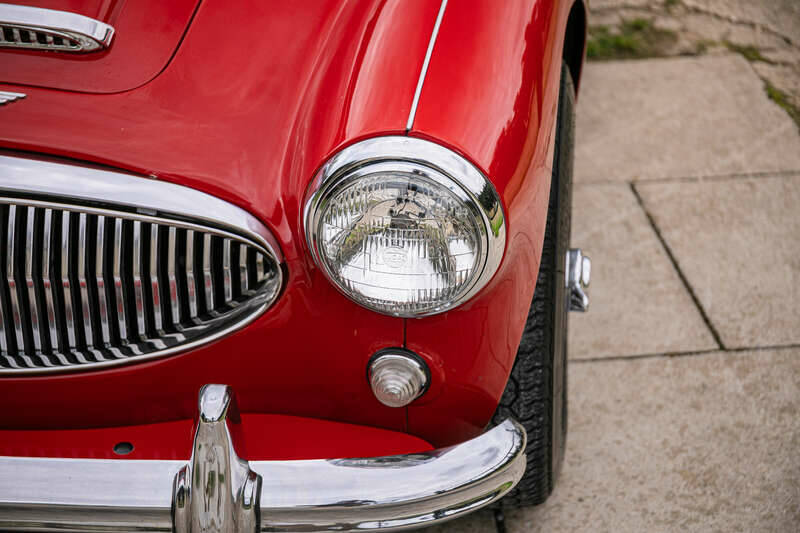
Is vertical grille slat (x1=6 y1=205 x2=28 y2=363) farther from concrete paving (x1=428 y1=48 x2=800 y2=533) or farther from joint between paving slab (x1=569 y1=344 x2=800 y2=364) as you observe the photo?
joint between paving slab (x1=569 y1=344 x2=800 y2=364)

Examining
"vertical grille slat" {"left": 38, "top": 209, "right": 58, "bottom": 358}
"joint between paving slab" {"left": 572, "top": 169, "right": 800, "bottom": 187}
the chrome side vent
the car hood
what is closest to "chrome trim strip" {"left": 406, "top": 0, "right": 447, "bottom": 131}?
the car hood

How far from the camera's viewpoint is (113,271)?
4.67ft

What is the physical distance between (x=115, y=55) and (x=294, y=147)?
15.5 inches

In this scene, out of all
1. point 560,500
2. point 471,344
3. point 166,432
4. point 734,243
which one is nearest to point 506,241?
point 471,344

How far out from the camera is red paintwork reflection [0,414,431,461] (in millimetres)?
1472

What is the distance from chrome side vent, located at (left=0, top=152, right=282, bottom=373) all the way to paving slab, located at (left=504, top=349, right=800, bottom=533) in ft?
3.12

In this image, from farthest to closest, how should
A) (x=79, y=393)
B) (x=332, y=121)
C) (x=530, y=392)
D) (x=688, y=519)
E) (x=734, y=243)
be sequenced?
(x=734, y=243) → (x=688, y=519) → (x=530, y=392) → (x=79, y=393) → (x=332, y=121)

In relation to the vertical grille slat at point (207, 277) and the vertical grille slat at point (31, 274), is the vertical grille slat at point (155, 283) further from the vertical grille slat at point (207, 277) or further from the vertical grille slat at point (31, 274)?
the vertical grille slat at point (31, 274)

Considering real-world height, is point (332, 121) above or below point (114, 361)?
above

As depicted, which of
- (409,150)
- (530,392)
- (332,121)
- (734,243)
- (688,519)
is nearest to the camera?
(409,150)

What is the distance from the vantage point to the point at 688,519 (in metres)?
1.98

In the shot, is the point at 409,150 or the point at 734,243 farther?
the point at 734,243

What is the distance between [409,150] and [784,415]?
157cm

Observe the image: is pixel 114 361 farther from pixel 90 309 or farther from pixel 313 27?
pixel 313 27
